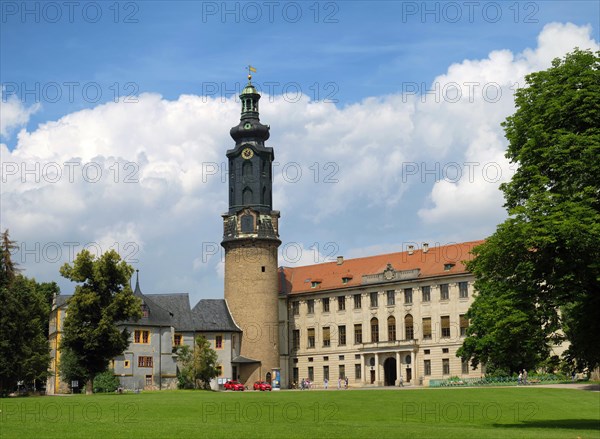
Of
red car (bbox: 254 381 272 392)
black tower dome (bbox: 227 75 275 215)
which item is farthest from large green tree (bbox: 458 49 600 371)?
black tower dome (bbox: 227 75 275 215)

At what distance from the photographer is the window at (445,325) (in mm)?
93269

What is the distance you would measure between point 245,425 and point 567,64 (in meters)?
18.5

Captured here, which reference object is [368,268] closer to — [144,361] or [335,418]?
[144,361]

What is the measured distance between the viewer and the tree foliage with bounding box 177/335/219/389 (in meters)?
86.0

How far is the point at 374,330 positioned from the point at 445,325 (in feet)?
31.7

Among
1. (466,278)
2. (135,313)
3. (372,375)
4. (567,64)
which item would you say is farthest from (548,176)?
(372,375)

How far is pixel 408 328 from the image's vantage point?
318ft

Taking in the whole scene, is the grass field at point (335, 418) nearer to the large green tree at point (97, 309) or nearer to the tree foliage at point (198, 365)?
the large green tree at point (97, 309)

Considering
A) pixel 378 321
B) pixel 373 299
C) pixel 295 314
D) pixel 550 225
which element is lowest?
pixel 550 225

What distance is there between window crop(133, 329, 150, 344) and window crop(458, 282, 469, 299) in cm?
3298

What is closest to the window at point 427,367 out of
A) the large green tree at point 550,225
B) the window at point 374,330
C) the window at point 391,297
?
the window at point 374,330

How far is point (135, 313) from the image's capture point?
6462 centimetres

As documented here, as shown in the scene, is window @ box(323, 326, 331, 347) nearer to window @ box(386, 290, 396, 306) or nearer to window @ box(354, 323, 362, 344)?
window @ box(354, 323, 362, 344)

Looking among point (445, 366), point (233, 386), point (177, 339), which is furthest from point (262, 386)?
point (445, 366)
